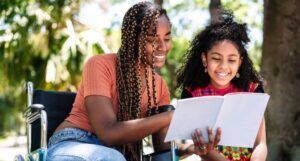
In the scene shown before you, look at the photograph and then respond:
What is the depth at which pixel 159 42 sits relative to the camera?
307cm

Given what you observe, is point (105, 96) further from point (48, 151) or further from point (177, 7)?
point (177, 7)

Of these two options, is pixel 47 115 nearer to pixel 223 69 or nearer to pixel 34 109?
pixel 34 109

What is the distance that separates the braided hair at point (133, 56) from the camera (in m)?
3.06

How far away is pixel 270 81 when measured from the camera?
234 inches

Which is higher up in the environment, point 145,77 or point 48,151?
point 145,77

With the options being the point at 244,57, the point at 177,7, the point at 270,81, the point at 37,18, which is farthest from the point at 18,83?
the point at 244,57

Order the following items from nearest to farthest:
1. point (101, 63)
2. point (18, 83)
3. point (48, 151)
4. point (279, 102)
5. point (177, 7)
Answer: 1. point (48, 151)
2. point (101, 63)
3. point (279, 102)
4. point (18, 83)
5. point (177, 7)

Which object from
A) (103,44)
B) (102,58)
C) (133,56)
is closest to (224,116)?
(133,56)

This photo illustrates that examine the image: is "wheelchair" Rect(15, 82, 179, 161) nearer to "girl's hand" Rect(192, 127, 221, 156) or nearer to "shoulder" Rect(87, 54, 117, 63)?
"girl's hand" Rect(192, 127, 221, 156)

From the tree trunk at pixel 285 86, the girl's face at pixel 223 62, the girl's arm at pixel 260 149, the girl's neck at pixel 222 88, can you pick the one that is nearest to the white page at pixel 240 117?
the girl's arm at pixel 260 149

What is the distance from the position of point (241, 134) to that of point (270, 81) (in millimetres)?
3137

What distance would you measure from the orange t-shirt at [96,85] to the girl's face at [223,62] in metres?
0.41

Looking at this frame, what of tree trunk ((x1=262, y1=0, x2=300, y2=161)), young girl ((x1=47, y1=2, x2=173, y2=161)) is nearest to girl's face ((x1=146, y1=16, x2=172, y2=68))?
young girl ((x1=47, y1=2, x2=173, y2=161))

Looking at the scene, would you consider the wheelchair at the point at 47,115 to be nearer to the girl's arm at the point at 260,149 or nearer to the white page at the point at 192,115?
the white page at the point at 192,115
